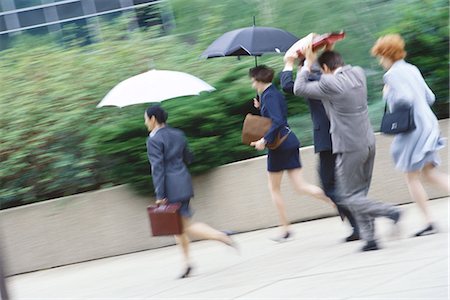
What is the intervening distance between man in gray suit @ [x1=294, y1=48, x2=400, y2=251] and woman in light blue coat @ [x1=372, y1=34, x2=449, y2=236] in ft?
0.92

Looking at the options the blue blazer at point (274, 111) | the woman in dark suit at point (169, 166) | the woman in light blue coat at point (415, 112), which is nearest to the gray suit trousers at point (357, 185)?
the woman in light blue coat at point (415, 112)

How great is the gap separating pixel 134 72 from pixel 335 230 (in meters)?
3.30

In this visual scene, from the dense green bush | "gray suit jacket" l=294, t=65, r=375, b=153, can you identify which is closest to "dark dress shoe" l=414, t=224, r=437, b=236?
"gray suit jacket" l=294, t=65, r=375, b=153

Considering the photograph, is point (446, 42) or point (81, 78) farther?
point (81, 78)

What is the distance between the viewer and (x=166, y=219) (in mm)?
8219

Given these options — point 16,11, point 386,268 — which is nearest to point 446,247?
point 386,268

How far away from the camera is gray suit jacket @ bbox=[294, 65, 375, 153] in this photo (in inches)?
312

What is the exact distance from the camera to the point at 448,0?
35.3ft

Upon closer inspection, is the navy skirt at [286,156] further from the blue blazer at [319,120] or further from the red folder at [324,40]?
the red folder at [324,40]

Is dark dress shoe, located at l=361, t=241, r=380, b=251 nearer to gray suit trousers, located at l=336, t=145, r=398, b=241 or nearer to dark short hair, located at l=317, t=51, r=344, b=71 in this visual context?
gray suit trousers, located at l=336, t=145, r=398, b=241

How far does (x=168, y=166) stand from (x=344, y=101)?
62.9 inches

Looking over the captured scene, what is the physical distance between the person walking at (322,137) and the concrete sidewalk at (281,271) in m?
0.53

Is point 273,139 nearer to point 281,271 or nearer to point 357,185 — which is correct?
point 357,185

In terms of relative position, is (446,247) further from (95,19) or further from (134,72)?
(95,19)
